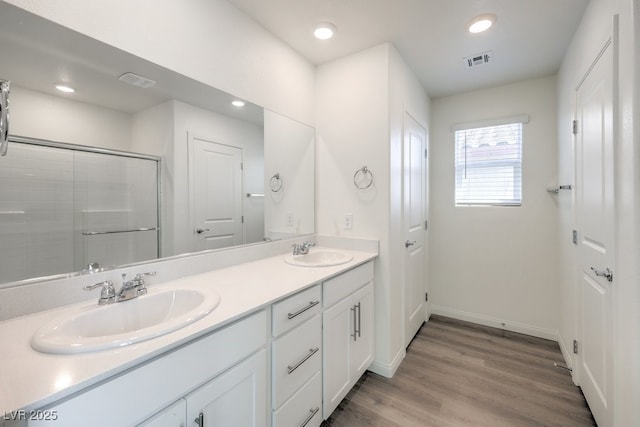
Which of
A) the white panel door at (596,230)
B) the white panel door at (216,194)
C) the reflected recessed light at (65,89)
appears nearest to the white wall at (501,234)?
the white panel door at (596,230)

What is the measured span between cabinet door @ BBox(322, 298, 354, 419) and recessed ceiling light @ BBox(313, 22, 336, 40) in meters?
1.80

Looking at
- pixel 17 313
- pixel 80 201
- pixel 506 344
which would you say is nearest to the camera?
pixel 17 313

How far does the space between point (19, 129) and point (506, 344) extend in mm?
3503

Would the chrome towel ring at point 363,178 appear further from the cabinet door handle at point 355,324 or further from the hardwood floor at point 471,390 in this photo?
the hardwood floor at point 471,390

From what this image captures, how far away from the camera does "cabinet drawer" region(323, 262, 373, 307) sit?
4.96ft

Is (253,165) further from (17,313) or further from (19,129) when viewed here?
(17,313)

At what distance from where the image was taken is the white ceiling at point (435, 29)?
64.4 inches

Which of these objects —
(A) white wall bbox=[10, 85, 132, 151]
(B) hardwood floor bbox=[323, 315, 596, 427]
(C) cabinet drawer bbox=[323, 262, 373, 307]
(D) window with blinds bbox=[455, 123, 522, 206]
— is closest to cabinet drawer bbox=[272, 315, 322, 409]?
(C) cabinet drawer bbox=[323, 262, 373, 307]

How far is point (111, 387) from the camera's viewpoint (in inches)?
26.1

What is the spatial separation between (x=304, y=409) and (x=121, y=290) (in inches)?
39.9

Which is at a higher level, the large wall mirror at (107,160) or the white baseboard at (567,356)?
the large wall mirror at (107,160)

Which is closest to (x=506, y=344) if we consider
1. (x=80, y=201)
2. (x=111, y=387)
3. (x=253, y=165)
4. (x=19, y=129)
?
(x=253, y=165)

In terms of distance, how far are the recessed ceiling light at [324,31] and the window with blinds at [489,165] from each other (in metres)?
1.81

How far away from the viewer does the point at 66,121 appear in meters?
1.07
